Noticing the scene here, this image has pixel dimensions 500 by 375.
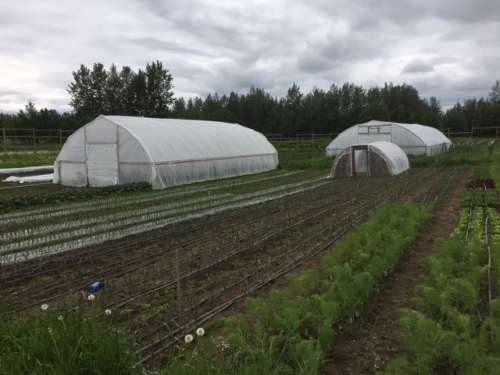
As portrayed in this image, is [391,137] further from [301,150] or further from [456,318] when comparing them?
[456,318]

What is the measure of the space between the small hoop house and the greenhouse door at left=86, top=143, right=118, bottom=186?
9.09 m

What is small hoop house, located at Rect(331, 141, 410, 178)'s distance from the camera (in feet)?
59.9

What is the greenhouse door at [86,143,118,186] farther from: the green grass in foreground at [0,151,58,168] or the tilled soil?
the tilled soil

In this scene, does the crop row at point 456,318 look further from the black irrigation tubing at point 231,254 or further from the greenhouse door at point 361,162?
the greenhouse door at point 361,162

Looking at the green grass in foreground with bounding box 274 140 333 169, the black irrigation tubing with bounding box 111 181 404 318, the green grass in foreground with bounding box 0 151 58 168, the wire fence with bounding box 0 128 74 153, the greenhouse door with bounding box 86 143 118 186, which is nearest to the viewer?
the black irrigation tubing with bounding box 111 181 404 318

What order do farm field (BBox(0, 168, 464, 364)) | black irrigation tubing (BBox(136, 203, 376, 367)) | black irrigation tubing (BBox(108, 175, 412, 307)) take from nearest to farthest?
black irrigation tubing (BBox(136, 203, 376, 367)), farm field (BBox(0, 168, 464, 364)), black irrigation tubing (BBox(108, 175, 412, 307))

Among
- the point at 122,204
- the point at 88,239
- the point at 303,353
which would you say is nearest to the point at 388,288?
the point at 303,353

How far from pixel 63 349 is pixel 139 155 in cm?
1255

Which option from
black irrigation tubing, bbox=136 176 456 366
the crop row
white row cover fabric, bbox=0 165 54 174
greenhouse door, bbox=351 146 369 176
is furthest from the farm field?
white row cover fabric, bbox=0 165 54 174

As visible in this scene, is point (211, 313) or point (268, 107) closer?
point (211, 313)

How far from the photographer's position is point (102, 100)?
5891cm

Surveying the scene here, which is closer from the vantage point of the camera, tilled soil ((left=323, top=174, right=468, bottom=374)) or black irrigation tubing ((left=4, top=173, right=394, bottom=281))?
tilled soil ((left=323, top=174, right=468, bottom=374))

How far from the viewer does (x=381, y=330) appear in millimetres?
4105

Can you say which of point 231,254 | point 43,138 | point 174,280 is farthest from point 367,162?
point 43,138
